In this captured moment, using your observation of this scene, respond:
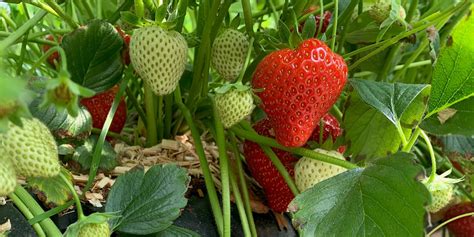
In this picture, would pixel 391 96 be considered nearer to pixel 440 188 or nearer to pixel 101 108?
pixel 440 188

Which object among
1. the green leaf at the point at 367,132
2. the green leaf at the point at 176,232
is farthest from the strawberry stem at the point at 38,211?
the green leaf at the point at 367,132

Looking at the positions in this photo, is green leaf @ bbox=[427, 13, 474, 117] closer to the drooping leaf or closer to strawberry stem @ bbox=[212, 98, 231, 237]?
strawberry stem @ bbox=[212, 98, 231, 237]

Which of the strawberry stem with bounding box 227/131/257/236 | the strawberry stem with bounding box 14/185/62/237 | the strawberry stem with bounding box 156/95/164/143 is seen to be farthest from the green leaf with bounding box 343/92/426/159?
the strawberry stem with bounding box 14/185/62/237

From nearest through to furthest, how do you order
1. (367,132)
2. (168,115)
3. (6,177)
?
1. (6,177)
2. (367,132)
3. (168,115)

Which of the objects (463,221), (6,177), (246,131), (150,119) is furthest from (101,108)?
(463,221)

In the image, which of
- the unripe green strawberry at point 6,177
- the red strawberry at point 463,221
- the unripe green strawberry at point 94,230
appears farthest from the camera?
the red strawberry at point 463,221

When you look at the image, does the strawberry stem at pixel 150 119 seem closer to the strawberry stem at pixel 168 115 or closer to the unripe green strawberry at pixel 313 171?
the strawberry stem at pixel 168 115
